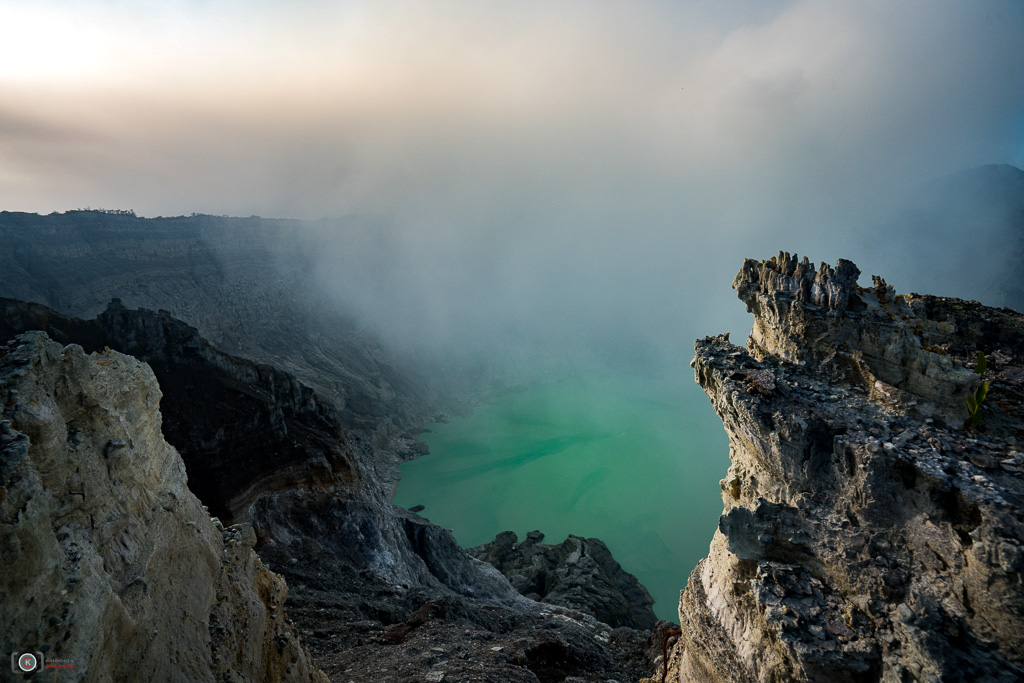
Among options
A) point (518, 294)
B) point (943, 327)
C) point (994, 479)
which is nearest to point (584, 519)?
point (943, 327)

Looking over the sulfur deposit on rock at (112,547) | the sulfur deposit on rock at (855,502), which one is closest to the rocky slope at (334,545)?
the sulfur deposit on rock at (112,547)

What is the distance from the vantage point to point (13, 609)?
124 inches

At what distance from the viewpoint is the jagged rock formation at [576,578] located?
60.3 ft

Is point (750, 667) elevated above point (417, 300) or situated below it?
below

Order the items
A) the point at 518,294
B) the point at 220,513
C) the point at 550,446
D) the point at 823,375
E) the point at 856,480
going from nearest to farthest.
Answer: the point at 856,480, the point at 823,375, the point at 220,513, the point at 550,446, the point at 518,294

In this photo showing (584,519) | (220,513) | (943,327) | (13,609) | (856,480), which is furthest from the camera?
(584,519)

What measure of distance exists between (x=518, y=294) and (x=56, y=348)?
82005 millimetres

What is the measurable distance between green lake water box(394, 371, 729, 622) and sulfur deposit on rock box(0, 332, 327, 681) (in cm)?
2021

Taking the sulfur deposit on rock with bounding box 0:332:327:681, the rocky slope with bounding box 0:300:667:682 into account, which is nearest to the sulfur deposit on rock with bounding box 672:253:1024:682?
the rocky slope with bounding box 0:300:667:682

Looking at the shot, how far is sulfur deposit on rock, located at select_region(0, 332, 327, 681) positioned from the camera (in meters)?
3.48

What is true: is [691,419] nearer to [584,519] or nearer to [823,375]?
[584,519]

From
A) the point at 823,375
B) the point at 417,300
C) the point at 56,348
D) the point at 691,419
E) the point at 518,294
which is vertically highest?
the point at 518,294

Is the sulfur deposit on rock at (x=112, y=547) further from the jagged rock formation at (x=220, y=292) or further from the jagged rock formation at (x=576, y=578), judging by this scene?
the jagged rock formation at (x=220, y=292)

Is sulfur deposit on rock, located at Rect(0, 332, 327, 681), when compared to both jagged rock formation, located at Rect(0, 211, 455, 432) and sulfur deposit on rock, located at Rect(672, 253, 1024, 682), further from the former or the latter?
jagged rock formation, located at Rect(0, 211, 455, 432)
